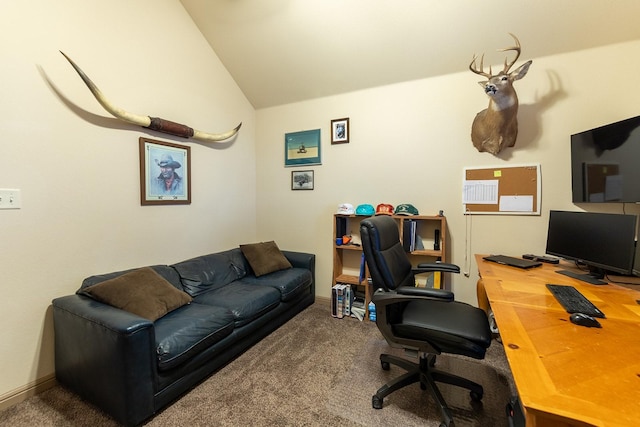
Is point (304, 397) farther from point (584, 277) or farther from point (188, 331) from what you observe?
point (584, 277)

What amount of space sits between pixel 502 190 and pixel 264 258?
2.48 m

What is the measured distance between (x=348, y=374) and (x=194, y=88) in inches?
120

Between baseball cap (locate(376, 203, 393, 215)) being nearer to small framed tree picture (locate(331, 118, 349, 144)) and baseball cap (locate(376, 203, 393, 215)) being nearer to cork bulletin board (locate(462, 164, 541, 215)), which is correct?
cork bulletin board (locate(462, 164, 541, 215))

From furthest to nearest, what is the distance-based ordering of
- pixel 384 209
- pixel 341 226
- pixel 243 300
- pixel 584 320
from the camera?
pixel 341 226, pixel 384 209, pixel 243 300, pixel 584 320

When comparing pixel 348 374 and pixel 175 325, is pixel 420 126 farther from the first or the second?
pixel 175 325

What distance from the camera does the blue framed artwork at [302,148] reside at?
342 cm

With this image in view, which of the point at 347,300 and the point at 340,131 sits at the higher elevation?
the point at 340,131

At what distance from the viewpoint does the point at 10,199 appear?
1.73 meters

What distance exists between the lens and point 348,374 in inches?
79.4

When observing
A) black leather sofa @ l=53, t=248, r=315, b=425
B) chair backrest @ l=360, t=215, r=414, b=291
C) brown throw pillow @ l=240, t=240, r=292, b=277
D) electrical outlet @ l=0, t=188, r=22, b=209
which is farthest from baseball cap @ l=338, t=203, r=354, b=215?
electrical outlet @ l=0, t=188, r=22, b=209

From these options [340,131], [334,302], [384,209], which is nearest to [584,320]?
[384,209]

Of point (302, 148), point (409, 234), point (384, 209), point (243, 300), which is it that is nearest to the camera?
point (243, 300)

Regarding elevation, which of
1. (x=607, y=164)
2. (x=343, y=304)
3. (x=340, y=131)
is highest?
(x=340, y=131)

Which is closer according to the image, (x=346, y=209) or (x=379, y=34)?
(x=379, y=34)
